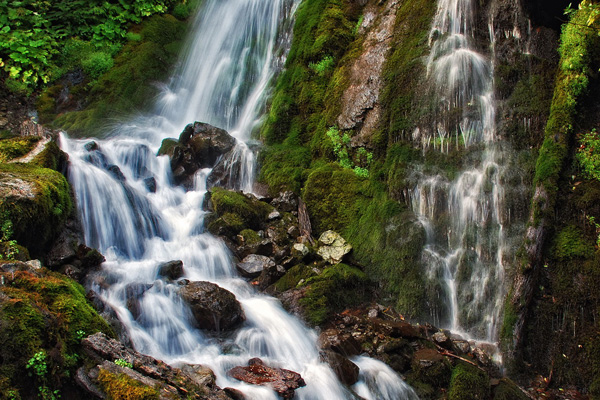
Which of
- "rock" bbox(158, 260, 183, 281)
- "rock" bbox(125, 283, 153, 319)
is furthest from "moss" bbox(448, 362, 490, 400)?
"rock" bbox(158, 260, 183, 281)

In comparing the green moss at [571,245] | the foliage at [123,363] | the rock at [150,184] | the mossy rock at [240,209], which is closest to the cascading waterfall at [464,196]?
the green moss at [571,245]

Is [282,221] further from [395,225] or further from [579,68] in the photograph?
[579,68]

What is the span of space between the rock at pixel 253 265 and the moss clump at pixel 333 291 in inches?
36.3

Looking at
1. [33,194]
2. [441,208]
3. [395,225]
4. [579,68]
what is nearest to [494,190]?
[441,208]

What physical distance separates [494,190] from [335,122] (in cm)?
440

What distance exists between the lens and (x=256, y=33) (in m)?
15.2

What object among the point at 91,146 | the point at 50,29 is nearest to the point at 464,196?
the point at 91,146

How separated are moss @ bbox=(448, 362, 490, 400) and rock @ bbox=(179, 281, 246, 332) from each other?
3.24 meters

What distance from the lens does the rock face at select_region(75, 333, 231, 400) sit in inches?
142

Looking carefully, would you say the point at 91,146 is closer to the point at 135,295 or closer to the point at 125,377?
the point at 135,295

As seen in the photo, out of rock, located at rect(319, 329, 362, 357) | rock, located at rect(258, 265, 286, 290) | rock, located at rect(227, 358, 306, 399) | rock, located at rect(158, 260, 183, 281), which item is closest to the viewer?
rock, located at rect(227, 358, 306, 399)

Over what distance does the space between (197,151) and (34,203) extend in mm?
5468

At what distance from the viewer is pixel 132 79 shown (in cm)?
1527

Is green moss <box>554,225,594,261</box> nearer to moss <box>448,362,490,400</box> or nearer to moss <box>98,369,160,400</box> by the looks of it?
moss <box>448,362,490,400</box>
